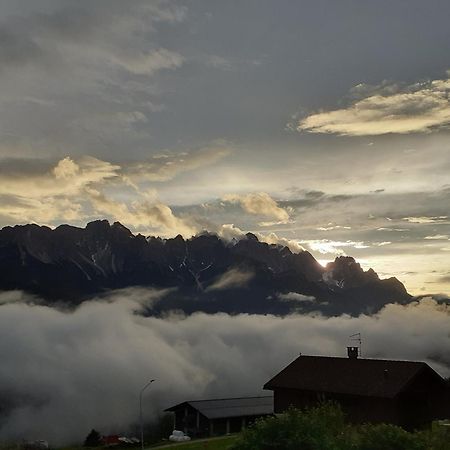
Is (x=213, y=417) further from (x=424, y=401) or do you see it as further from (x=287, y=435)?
(x=287, y=435)

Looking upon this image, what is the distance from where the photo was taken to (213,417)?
103625 millimetres

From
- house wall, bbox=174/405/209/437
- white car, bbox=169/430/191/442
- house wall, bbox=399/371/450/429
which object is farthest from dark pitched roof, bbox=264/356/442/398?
house wall, bbox=174/405/209/437

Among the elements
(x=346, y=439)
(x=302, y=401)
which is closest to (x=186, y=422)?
(x=302, y=401)

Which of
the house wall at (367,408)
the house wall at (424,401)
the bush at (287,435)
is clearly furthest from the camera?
the house wall at (424,401)

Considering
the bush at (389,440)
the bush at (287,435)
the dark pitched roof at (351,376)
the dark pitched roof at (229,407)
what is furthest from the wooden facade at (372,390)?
the dark pitched roof at (229,407)

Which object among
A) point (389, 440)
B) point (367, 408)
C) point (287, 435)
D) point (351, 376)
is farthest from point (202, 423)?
point (389, 440)

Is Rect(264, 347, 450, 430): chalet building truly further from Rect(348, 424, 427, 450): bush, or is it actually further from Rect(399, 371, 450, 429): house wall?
Rect(348, 424, 427, 450): bush

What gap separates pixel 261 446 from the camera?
36344mm

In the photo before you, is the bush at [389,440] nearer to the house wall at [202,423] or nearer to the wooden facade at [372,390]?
the wooden facade at [372,390]

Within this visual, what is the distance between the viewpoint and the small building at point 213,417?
106m

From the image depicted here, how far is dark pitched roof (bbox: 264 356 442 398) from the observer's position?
6350 cm

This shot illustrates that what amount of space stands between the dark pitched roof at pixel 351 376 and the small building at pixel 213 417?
1364 inches

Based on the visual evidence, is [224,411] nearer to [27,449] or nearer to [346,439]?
[346,439]

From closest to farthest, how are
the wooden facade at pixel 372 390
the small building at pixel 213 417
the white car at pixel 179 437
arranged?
1. the wooden facade at pixel 372 390
2. the white car at pixel 179 437
3. the small building at pixel 213 417
